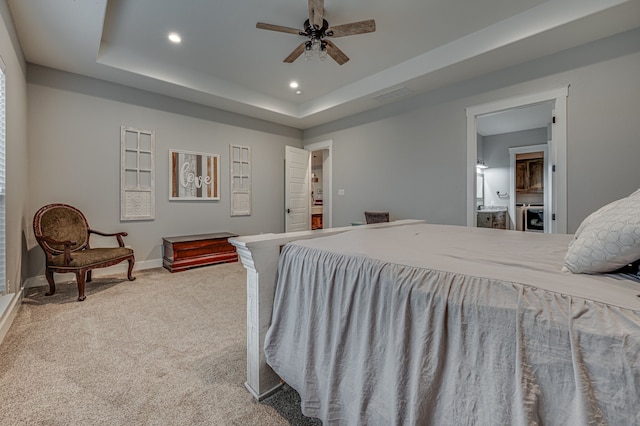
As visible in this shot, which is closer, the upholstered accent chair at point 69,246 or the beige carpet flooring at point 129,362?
the beige carpet flooring at point 129,362

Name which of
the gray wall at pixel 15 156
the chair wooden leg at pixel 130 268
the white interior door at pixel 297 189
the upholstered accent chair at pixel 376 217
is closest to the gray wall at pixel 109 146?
the gray wall at pixel 15 156

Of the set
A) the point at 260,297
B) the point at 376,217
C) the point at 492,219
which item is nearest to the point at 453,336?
the point at 260,297

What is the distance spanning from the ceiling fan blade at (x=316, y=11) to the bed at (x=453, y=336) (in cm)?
223

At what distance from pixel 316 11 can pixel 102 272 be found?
163 inches

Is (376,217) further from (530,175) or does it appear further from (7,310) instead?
(530,175)

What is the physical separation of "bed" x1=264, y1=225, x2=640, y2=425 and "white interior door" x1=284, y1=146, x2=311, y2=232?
4.41 meters

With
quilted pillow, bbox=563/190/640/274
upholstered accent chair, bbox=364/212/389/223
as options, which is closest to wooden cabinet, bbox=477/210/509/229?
upholstered accent chair, bbox=364/212/389/223

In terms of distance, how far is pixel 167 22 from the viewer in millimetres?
2977

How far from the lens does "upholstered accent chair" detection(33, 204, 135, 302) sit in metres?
2.88

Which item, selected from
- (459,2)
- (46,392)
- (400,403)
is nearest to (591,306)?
Answer: (400,403)

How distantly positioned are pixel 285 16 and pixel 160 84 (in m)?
2.15

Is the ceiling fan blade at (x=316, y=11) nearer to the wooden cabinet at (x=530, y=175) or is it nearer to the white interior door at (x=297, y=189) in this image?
the white interior door at (x=297, y=189)

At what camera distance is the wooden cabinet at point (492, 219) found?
5.23 m

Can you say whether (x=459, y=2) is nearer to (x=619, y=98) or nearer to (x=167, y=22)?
(x=619, y=98)
